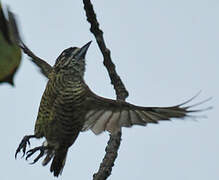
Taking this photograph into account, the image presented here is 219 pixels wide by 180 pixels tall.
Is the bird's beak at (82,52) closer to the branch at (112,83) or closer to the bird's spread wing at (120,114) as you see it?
the bird's spread wing at (120,114)

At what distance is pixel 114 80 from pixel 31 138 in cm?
132

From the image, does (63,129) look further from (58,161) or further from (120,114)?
(120,114)

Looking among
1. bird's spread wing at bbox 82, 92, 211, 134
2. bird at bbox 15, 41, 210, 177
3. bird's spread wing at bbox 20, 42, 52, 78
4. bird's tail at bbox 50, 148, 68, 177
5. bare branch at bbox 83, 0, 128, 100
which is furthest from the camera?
bird's spread wing at bbox 20, 42, 52, 78

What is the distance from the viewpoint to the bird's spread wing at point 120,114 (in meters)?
4.41

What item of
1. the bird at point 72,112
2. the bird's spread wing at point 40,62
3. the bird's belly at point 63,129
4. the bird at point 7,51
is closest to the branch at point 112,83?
the bird at point 72,112

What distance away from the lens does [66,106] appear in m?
4.72

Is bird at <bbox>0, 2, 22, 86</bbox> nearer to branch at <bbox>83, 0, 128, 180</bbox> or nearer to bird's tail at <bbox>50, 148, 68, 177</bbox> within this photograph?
branch at <bbox>83, 0, 128, 180</bbox>

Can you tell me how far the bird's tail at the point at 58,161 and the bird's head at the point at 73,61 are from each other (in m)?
0.82

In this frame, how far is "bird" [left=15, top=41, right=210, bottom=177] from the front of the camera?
4590 mm

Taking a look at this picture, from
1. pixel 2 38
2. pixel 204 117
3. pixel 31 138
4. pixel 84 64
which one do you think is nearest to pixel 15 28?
pixel 2 38

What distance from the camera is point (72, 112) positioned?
15.5ft

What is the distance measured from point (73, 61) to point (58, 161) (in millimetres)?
1036

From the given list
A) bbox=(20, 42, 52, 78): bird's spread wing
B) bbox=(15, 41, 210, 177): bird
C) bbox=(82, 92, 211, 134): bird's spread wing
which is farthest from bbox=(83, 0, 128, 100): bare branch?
bbox=(20, 42, 52, 78): bird's spread wing

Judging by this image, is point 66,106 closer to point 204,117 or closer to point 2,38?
point 204,117
